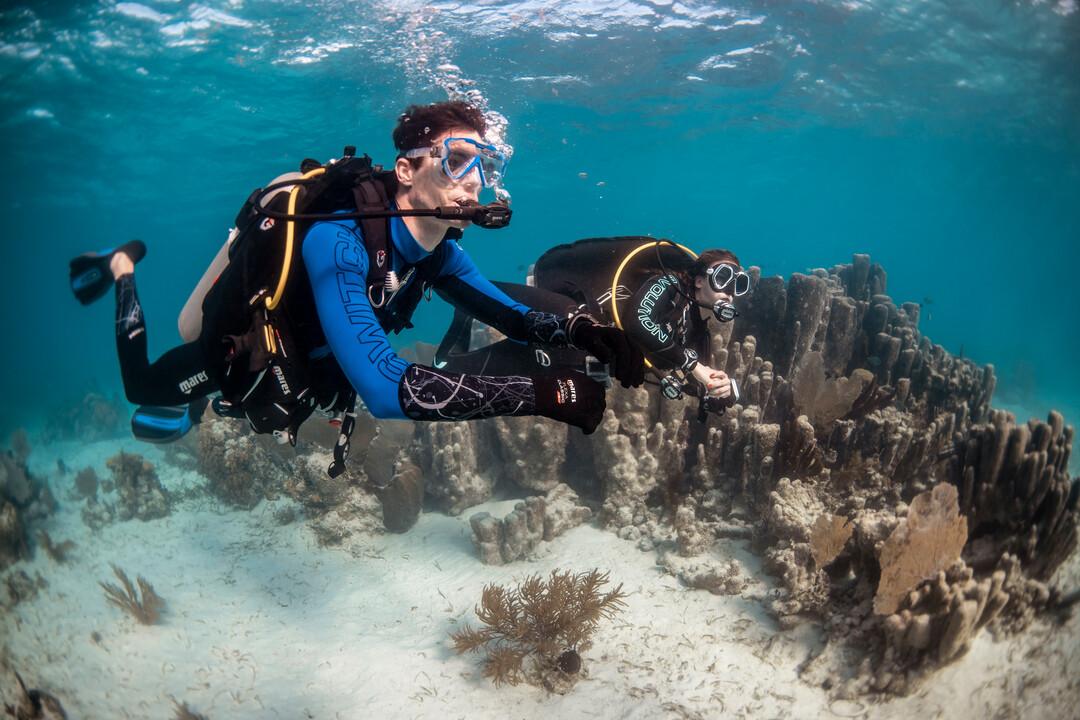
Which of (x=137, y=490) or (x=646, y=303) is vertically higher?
(x=646, y=303)

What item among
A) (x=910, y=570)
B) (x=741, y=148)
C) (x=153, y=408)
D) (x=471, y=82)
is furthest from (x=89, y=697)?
(x=741, y=148)

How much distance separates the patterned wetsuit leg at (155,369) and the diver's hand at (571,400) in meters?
2.75

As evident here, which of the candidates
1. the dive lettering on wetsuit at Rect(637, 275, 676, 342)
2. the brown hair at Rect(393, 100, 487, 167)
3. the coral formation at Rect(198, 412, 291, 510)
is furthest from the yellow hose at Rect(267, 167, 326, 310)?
the coral formation at Rect(198, 412, 291, 510)

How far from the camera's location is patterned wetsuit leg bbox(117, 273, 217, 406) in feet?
12.5

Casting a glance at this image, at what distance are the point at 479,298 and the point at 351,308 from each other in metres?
1.59

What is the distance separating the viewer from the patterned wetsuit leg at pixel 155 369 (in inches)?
151

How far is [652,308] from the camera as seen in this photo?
504 cm

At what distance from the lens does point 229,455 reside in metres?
7.61

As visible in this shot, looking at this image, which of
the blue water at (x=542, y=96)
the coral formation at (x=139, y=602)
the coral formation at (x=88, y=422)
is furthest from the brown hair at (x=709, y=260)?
the coral formation at (x=88, y=422)

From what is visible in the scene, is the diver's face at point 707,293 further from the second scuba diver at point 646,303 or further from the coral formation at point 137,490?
the coral formation at point 137,490

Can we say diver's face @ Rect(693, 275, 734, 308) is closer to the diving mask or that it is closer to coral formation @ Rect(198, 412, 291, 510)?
the diving mask

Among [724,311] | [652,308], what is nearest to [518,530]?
[652,308]

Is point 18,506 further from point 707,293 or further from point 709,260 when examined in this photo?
point 709,260

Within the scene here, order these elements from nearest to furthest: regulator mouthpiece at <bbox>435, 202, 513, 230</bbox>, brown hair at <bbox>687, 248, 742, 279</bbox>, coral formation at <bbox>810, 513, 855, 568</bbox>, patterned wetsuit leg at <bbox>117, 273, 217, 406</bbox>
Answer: regulator mouthpiece at <bbox>435, 202, 513, 230</bbox>
patterned wetsuit leg at <bbox>117, 273, 217, 406</bbox>
coral formation at <bbox>810, 513, 855, 568</bbox>
brown hair at <bbox>687, 248, 742, 279</bbox>
